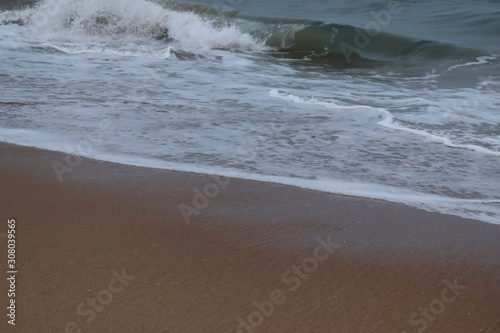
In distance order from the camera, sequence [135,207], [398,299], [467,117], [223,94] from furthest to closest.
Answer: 1. [223,94]
2. [467,117]
3. [135,207]
4. [398,299]

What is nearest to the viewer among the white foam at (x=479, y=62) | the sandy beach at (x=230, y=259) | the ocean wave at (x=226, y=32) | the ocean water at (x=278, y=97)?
the sandy beach at (x=230, y=259)

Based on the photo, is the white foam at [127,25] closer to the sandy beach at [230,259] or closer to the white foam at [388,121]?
the white foam at [388,121]

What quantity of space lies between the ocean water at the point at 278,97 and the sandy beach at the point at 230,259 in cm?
48

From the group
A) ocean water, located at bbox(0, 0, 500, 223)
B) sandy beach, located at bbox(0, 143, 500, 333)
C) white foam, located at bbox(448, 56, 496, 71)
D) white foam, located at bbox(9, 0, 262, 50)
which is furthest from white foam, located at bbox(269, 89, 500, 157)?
white foam, located at bbox(9, 0, 262, 50)

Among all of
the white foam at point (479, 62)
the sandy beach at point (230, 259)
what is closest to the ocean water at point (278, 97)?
the white foam at point (479, 62)

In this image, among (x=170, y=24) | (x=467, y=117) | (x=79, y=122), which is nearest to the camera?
(x=79, y=122)

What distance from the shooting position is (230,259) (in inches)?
119

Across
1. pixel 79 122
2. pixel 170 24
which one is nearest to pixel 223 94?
pixel 79 122

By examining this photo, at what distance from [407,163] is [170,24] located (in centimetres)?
1079

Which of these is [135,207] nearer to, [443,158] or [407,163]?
[407,163]

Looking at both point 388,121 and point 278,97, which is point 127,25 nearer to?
point 278,97

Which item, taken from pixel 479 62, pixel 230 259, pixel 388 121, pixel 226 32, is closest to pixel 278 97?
pixel 388 121

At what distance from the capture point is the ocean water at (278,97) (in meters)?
4.78

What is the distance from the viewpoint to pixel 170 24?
49.2ft
